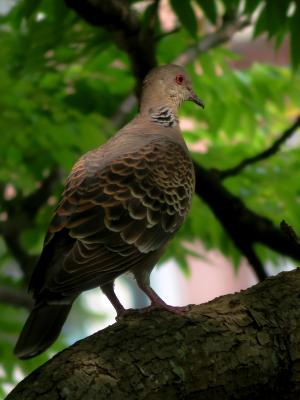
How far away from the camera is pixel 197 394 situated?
2.67 metres

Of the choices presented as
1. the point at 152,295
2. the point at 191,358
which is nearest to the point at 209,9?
the point at 152,295

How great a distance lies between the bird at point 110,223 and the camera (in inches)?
125

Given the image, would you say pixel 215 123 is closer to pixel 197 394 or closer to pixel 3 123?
pixel 3 123

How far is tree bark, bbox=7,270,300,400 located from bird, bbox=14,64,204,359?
Answer: 32cm

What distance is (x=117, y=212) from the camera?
3484mm

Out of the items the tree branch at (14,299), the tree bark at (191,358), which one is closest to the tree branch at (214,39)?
the tree branch at (14,299)

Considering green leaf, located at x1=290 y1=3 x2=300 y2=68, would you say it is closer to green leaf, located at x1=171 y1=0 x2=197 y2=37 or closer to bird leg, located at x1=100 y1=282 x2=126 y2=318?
green leaf, located at x1=171 y1=0 x2=197 y2=37

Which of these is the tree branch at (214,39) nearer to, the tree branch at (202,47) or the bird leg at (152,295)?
the tree branch at (202,47)

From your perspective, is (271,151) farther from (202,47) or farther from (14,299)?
(14,299)

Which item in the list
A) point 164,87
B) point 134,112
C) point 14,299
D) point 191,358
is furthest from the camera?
point 134,112

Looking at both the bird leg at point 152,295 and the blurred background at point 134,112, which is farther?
the blurred background at point 134,112

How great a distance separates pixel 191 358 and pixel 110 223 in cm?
87

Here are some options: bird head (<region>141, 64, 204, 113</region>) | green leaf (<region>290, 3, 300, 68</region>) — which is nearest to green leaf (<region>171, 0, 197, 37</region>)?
bird head (<region>141, 64, 204, 113</region>)

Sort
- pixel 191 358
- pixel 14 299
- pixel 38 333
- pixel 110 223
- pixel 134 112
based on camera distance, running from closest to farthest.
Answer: pixel 191 358 → pixel 38 333 → pixel 110 223 → pixel 14 299 → pixel 134 112
